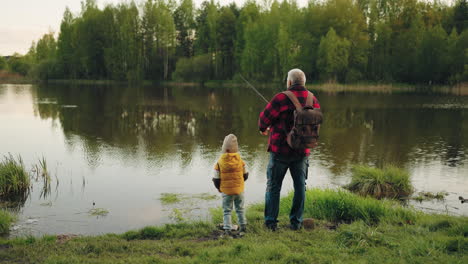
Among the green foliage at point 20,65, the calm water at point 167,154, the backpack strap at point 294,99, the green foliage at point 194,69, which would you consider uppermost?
the green foliage at point 20,65

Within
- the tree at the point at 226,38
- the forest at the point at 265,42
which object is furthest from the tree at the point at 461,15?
the tree at the point at 226,38

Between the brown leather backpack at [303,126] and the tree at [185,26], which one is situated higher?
the tree at [185,26]

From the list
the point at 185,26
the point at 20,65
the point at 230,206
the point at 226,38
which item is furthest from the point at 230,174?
the point at 20,65

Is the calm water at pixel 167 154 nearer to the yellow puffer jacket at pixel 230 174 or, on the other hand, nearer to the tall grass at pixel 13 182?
→ the tall grass at pixel 13 182

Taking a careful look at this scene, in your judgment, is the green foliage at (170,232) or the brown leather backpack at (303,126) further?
the green foliage at (170,232)

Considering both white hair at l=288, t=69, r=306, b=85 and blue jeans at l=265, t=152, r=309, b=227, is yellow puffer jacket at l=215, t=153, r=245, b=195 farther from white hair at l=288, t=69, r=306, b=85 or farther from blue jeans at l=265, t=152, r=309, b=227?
white hair at l=288, t=69, r=306, b=85

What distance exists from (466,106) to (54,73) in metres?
75.9

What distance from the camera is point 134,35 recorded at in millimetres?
74750

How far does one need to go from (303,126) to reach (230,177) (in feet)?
4.04

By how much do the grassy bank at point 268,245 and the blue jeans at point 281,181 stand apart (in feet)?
0.75

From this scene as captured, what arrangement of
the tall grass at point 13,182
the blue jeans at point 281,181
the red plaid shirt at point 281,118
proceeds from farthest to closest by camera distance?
the tall grass at point 13,182, the blue jeans at point 281,181, the red plaid shirt at point 281,118

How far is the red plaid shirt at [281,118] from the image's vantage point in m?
5.52

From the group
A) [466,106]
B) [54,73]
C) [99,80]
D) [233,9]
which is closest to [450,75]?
[466,106]

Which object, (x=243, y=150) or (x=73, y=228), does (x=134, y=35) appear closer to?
(x=243, y=150)
